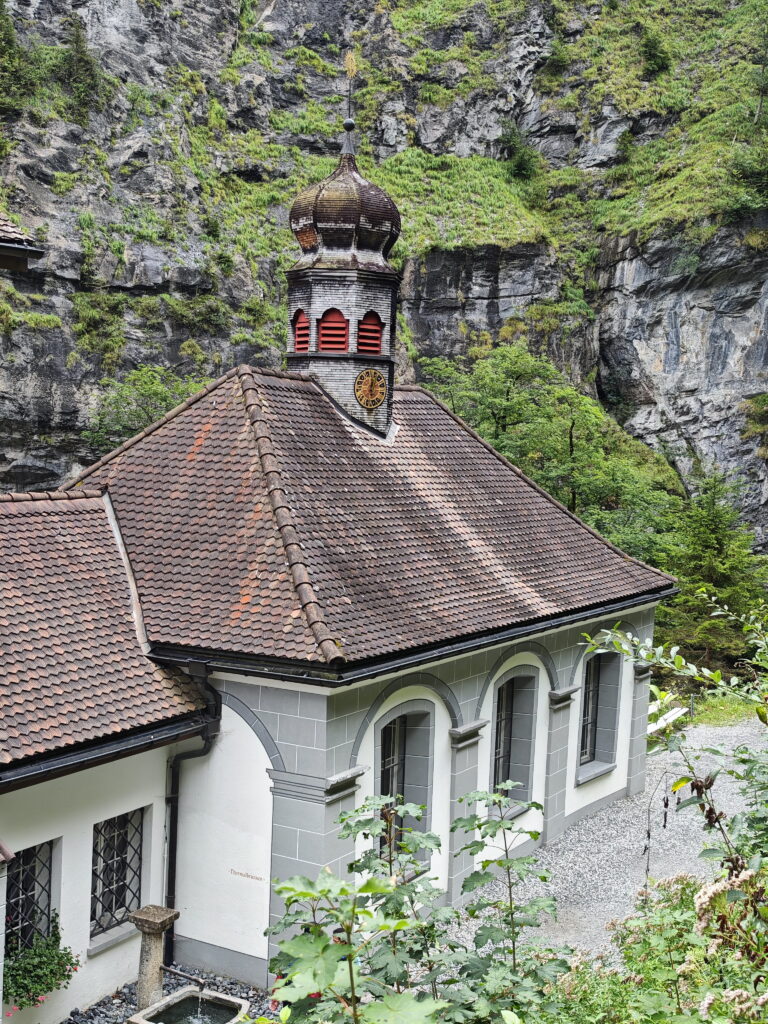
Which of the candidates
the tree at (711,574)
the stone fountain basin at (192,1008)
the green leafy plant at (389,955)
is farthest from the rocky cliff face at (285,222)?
the green leafy plant at (389,955)

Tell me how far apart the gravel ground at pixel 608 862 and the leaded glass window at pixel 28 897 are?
4738 millimetres

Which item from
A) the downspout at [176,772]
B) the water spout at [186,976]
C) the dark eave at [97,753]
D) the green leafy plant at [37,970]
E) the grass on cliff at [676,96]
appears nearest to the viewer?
the dark eave at [97,753]

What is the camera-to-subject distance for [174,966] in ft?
34.4

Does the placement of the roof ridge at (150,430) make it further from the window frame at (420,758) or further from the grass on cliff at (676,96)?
the grass on cliff at (676,96)

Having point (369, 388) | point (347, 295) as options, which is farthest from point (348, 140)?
point (369, 388)

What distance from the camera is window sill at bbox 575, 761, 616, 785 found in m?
15.3

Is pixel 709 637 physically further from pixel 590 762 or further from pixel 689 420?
pixel 689 420

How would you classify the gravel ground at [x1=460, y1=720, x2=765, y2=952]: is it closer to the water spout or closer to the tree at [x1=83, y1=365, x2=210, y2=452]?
the water spout

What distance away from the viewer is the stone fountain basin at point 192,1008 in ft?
29.8

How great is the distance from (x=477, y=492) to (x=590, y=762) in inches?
199

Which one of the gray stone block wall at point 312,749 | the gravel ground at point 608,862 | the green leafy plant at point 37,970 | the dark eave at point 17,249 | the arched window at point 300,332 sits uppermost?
the dark eave at point 17,249

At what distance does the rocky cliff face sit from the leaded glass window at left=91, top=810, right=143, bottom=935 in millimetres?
22079

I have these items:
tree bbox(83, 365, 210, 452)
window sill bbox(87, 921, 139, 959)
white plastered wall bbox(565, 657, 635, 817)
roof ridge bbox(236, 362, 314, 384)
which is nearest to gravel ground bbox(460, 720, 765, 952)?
white plastered wall bbox(565, 657, 635, 817)

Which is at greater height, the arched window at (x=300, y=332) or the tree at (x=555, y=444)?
the arched window at (x=300, y=332)
